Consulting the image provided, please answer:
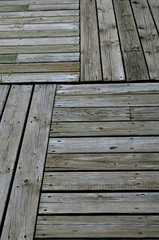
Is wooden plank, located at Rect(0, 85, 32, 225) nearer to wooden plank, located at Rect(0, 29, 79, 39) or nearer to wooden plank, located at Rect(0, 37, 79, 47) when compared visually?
wooden plank, located at Rect(0, 37, 79, 47)

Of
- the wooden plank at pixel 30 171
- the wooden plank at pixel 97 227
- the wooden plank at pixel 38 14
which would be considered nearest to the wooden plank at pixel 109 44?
the wooden plank at pixel 38 14

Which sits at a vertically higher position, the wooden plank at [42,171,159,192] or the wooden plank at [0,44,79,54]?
the wooden plank at [42,171,159,192]

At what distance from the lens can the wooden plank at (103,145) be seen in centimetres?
172

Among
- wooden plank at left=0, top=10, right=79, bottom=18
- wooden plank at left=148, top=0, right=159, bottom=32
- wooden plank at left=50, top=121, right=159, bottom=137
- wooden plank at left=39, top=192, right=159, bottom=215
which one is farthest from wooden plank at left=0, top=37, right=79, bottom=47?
wooden plank at left=39, top=192, right=159, bottom=215

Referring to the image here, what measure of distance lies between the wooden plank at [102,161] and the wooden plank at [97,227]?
0.85ft

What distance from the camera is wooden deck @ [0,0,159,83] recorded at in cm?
224

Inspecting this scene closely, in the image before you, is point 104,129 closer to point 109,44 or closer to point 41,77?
point 41,77

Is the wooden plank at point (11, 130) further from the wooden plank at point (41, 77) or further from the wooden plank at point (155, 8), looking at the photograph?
the wooden plank at point (155, 8)

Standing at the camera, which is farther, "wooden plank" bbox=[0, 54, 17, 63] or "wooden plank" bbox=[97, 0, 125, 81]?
"wooden plank" bbox=[0, 54, 17, 63]

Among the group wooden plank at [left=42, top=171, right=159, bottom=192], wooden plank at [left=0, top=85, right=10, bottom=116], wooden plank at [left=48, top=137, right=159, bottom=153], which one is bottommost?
wooden plank at [left=0, top=85, right=10, bottom=116]

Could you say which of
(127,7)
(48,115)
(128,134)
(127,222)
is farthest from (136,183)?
(127,7)

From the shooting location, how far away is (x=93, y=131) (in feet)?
6.01

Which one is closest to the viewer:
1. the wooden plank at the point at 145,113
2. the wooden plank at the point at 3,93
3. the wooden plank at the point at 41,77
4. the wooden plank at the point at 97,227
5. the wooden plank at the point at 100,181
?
the wooden plank at the point at 97,227

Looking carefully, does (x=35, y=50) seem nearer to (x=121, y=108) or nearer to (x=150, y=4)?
(x=121, y=108)
